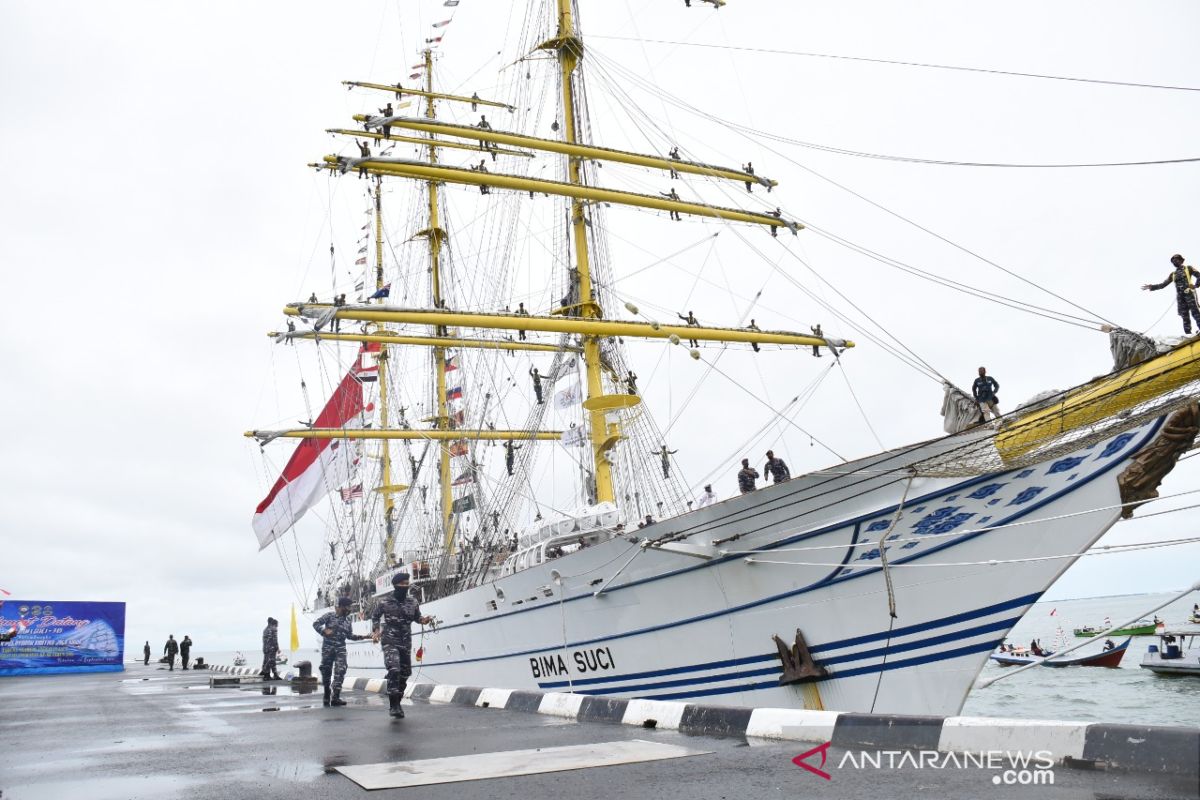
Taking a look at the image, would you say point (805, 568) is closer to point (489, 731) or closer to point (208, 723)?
point (489, 731)

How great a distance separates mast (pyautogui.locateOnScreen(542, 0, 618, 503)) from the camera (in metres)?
18.2

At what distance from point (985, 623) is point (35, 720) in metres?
11.0

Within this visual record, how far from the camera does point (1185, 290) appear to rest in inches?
329

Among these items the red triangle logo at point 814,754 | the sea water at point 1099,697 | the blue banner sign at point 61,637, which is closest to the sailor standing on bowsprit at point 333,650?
the red triangle logo at point 814,754

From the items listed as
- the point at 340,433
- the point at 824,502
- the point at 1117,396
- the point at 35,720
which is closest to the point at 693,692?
the point at 824,502

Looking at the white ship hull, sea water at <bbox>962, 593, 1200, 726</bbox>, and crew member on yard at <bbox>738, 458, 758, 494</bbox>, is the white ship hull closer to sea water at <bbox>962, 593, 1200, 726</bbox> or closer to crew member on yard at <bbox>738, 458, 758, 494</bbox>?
crew member on yard at <bbox>738, 458, 758, 494</bbox>

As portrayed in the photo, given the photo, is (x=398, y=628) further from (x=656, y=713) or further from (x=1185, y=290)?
(x=1185, y=290)

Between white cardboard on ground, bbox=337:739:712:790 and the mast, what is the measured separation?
11957mm

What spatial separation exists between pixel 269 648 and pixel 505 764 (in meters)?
15.7

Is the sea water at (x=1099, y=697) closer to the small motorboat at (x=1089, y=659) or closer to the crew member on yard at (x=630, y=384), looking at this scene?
the small motorboat at (x=1089, y=659)

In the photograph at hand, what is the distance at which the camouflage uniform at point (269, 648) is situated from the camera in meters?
18.8

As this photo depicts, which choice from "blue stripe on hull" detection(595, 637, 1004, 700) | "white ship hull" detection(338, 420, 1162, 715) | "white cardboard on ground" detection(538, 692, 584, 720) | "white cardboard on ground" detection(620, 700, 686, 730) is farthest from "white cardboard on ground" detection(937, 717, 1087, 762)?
"blue stripe on hull" detection(595, 637, 1004, 700)

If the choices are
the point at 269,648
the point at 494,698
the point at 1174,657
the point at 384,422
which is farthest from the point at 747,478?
the point at 384,422

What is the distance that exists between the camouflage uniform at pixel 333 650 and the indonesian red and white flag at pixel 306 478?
58.9ft
